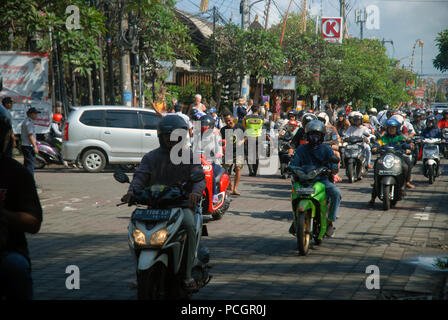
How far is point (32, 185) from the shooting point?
145 inches

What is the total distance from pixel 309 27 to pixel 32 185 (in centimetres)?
7333

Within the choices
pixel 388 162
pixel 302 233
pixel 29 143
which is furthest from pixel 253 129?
pixel 302 233

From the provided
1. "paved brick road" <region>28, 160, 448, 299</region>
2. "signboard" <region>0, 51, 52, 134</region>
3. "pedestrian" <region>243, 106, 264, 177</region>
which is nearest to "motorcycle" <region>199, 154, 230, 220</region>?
"paved brick road" <region>28, 160, 448, 299</region>

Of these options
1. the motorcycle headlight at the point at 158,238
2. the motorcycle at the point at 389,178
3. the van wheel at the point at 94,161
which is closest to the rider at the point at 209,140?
the motorcycle at the point at 389,178

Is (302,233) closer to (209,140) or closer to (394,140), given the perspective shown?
(209,140)

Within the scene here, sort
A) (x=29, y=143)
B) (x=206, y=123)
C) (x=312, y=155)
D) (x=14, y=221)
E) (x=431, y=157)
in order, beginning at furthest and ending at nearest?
(x=431, y=157) → (x=29, y=143) → (x=206, y=123) → (x=312, y=155) → (x=14, y=221)

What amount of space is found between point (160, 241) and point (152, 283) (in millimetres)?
328

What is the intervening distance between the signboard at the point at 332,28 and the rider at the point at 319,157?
35.6 m

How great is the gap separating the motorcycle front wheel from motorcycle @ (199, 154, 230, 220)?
5.15 meters

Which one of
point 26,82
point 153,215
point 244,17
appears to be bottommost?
point 153,215

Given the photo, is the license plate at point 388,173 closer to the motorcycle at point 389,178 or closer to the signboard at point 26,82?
the motorcycle at point 389,178

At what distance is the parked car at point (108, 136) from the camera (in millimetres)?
18312

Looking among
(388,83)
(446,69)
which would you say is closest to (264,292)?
(446,69)

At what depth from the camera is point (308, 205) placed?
7.91 metres
